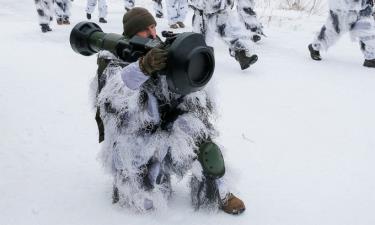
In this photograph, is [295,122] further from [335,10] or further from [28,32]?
[28,32]

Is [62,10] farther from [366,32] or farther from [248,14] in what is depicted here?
[366,32]

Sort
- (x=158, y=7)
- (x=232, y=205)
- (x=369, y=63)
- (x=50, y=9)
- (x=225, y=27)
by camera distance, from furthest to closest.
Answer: (x=158, y=7) < (x=50, y=9) < (x=369, y=63) < (x=225, y=27) < (x=232, y=205)

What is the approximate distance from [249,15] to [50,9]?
2651 mm

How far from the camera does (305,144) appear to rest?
277cm

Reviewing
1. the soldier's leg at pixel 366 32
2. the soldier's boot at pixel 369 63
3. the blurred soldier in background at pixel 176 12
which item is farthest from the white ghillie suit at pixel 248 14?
the blurred soldier in background at pixel 176 12

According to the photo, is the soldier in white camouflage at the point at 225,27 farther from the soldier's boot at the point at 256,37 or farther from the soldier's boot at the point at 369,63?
the soldier's boot at the point at 369,63

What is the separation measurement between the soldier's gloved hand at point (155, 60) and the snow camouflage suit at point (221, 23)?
244 centimetres

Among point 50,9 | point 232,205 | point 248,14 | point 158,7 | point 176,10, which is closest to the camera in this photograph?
point 232,205

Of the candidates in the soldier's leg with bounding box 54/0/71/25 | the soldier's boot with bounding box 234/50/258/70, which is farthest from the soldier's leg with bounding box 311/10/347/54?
the soldier's leg with bounding box 54/0/71/25

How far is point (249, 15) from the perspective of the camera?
5.16 m

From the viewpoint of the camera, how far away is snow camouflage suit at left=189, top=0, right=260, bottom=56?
13.3 feet

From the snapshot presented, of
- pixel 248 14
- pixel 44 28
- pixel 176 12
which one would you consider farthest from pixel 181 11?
pixel 44 28

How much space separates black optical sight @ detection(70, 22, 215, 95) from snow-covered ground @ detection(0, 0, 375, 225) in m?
0.58

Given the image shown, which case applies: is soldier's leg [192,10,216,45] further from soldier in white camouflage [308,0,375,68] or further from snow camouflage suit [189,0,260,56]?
soldier in white camouflage [308,0,375,68]
